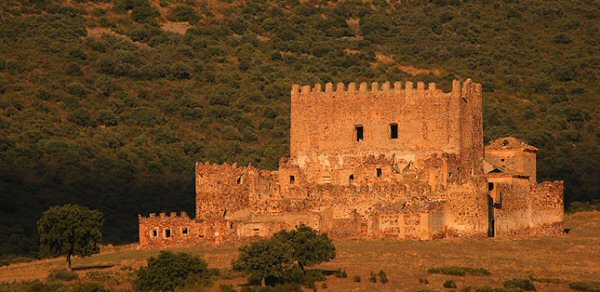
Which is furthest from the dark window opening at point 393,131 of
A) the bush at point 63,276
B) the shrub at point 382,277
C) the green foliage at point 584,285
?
the bush at point 63,276

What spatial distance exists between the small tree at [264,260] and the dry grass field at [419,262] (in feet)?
2.75

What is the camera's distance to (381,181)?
53.8m

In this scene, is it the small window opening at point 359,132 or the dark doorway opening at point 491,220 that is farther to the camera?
the small window opening at point 359,132

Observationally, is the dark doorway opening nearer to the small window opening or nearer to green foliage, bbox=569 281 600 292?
the small window opening

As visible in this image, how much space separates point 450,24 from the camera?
97.7 meters

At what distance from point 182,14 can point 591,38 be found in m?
25.1

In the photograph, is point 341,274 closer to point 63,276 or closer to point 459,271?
point 459,271

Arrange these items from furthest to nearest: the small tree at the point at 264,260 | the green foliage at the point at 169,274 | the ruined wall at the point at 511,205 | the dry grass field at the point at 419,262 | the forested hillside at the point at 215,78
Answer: the forested hillside at the point at 215,78 < the ruined wall at the point at 511,205 < the dry grass field at the point at 419,262 < the small tree at the point at 264,260 < the green foliage at the point at 169,274

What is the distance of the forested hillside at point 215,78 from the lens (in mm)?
68500

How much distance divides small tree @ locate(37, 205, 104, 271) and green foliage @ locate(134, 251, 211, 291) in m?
6.04

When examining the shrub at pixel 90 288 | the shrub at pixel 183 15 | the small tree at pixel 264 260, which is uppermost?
the shrub at pixel 183 15

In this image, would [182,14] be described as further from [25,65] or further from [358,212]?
[358,212]

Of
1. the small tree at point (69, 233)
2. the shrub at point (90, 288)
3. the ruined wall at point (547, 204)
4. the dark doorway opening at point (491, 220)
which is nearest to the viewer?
the shrub at point (90, 288)

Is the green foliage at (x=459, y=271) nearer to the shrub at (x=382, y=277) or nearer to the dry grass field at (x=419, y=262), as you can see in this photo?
the dry grass field at (x=419, y=262)
